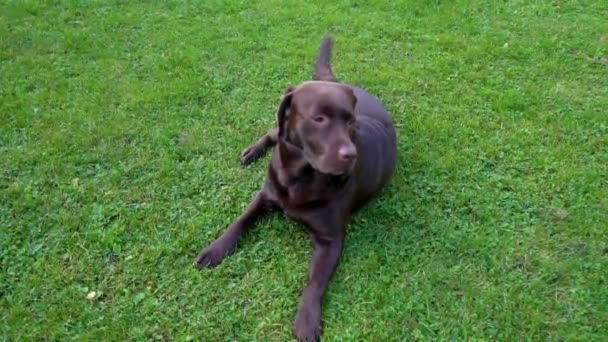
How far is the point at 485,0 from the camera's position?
20.0ft

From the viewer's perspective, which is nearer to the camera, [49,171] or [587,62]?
[49,171]

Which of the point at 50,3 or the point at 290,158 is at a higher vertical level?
the point at 290,158

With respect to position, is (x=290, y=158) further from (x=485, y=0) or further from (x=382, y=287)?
(x=485, y=0)

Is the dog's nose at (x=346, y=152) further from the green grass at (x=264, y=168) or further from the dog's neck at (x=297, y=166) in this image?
the green grass at (x=264, y=168)

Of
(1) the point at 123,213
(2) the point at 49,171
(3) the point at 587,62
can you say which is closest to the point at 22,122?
(2) the point at 49,171

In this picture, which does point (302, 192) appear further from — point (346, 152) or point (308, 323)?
point (308, 323)

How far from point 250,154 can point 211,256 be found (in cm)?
94

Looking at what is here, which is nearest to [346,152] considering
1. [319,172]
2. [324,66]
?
[319,172]

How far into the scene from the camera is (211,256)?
10.1 ft

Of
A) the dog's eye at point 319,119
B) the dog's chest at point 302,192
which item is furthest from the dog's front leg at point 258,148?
the dog's eye at point 319,119

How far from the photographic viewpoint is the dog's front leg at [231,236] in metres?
3.06

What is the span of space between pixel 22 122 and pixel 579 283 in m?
3.67

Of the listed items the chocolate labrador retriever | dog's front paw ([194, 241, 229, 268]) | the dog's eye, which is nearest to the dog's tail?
the chocolate labrador retriever

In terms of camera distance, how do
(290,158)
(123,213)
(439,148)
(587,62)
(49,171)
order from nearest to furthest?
(290,158) → (123,213) → (49,171) → (439,148) → (587,62)
